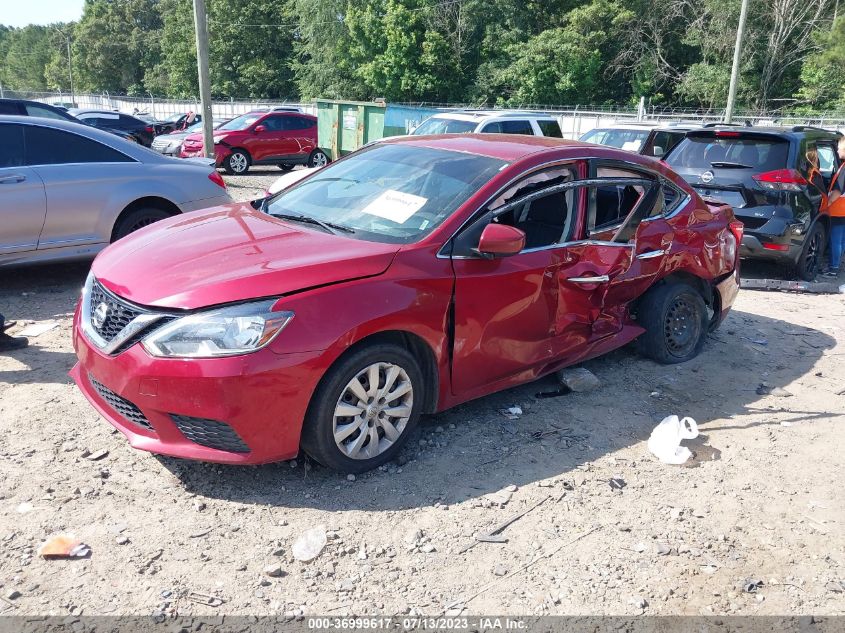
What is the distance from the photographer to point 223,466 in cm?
370

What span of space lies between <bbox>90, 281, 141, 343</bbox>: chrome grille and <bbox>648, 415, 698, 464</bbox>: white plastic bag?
9.66 ft

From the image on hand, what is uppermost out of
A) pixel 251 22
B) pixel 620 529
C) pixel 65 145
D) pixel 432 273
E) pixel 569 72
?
pixel 251 22

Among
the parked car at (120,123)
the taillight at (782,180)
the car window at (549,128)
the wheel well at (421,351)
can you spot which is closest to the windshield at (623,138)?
the car window at (549,128)

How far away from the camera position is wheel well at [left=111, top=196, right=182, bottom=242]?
269 inches

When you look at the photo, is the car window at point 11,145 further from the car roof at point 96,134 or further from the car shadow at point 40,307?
the car shadow at point 40,307

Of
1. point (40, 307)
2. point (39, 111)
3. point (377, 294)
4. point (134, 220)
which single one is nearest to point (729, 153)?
point (377, 294)

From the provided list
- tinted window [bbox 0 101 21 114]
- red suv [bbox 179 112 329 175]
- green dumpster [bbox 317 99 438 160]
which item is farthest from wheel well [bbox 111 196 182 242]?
red suv [bbox 179 112 329 175]

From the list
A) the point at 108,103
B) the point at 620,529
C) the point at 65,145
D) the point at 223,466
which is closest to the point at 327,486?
the point at 223,466

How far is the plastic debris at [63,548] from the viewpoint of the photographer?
2969 millimetres

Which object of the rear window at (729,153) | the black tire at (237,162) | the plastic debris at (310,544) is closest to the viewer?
the plastic debris at (310,544)

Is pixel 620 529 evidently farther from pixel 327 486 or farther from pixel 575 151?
pixel 575 151

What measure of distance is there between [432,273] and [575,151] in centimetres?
152

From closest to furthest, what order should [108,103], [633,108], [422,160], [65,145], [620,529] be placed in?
[620,529] < [422,160] < [65,145] < [633,108] < [108,103]

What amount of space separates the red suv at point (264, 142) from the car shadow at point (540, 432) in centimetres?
1496
